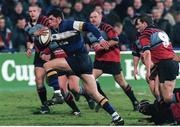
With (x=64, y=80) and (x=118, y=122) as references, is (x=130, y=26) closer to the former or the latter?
(x=64, y=80)

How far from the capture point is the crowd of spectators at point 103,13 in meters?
26.1

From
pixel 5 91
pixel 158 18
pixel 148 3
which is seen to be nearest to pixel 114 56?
pixel 5 91

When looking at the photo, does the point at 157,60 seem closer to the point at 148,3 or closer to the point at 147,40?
the point at 147,40

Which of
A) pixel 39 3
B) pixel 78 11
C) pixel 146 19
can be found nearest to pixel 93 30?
pixel 146 19

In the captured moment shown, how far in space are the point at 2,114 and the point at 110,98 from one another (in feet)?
14.8

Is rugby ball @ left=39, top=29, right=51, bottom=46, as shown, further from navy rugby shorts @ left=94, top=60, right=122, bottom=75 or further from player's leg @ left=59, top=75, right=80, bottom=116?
navy rugby shorts @ left=94, top=60, right=122, bottom=75

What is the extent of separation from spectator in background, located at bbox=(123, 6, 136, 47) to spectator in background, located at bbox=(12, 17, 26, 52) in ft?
10.2

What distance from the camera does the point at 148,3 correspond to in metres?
28.3

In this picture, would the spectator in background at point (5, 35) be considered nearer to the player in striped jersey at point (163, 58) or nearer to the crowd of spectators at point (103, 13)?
the crowd of spectators at point (103, 13)

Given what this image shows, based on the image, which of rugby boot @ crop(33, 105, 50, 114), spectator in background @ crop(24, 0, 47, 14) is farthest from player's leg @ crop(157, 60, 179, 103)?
spectator in background @ crop(24, 0, 47, 14)

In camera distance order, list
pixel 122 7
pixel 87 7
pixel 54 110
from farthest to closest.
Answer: pixel 122 7 → pixel 87 7 → pixel 54 110

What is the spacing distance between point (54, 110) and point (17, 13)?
26.5 feet

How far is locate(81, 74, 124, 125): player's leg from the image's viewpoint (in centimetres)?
1590

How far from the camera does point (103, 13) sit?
26.7m
